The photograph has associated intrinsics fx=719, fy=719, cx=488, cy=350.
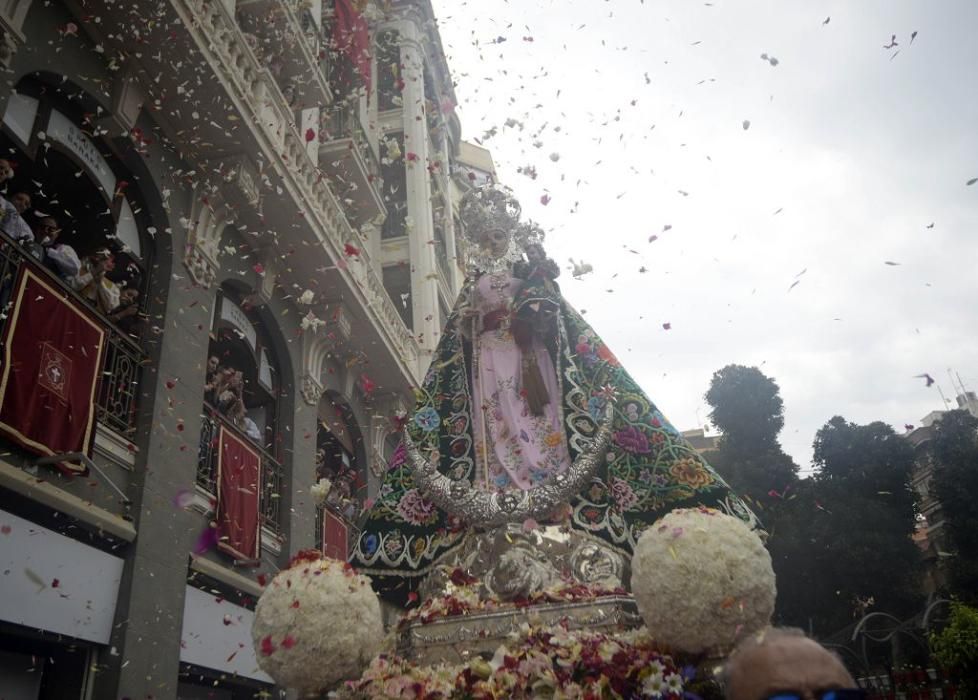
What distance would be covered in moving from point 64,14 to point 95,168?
1563 millimetres

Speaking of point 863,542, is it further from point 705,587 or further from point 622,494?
point 705,587

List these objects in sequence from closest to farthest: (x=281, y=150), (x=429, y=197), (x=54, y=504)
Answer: (x=54, y=504) → (x=281, y=150) → (x=429, y=197)

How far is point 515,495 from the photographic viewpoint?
418 cm

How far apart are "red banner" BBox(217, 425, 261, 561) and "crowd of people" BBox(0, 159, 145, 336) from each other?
6.40 feet

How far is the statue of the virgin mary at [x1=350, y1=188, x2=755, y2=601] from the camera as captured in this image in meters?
4.15

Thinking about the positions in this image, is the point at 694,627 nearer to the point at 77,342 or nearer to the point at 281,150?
the point at 77,342

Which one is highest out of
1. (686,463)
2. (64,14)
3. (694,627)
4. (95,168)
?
(64,14)

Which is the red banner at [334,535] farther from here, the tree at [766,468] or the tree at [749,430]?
the tree at [749,430]

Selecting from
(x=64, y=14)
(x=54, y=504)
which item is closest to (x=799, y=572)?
(x=54, y=504)

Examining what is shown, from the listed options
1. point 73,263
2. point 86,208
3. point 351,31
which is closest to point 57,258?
point 73,263

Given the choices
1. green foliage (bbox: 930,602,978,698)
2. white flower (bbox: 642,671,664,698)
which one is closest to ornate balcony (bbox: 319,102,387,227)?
green foliage (bbox: 930,602,978,698)

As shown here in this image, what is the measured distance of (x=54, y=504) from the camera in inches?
239

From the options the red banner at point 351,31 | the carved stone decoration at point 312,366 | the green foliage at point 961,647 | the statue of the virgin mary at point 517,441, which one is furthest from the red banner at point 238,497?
the red banner at point 351,31

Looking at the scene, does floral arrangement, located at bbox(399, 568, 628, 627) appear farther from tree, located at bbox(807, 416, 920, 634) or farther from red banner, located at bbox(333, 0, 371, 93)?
tree, located at bbox(807, 416, 920, 634)
